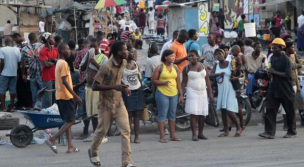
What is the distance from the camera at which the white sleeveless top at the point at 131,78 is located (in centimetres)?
1155

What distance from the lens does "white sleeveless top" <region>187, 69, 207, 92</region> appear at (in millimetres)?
11953

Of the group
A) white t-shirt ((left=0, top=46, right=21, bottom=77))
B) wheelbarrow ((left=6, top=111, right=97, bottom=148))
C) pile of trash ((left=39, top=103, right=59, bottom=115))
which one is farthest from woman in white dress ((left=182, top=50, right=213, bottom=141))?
white t-shirt ((left=0, top=46, right=21, bottom=77))

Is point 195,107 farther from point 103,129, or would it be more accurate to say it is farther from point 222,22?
point 222,22

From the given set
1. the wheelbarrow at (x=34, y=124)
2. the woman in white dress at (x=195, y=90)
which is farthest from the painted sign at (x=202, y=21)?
the wheelbarrow at (x=34, y=124)

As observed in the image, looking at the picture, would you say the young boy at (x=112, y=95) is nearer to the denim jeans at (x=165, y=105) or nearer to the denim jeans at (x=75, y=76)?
the denim jeans at (x=165, y=105)

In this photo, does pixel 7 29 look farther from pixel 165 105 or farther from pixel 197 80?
pixel 197 80

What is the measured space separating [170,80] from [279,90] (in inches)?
77.9

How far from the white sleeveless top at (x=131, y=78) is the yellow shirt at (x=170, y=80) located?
1.47 feet

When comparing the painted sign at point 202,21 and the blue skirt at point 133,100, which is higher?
the painted sign at point 202,21

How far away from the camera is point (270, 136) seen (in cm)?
1193

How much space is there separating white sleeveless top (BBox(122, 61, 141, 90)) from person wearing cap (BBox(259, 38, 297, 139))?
242 centimetres

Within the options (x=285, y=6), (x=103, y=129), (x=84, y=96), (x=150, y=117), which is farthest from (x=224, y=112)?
(x=285, y=6)

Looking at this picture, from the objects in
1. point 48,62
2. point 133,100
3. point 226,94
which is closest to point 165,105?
point 133,100

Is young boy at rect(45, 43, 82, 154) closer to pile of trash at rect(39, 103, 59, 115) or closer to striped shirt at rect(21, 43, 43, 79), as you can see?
pile of trash at rect(39, 103, 59, 115)
